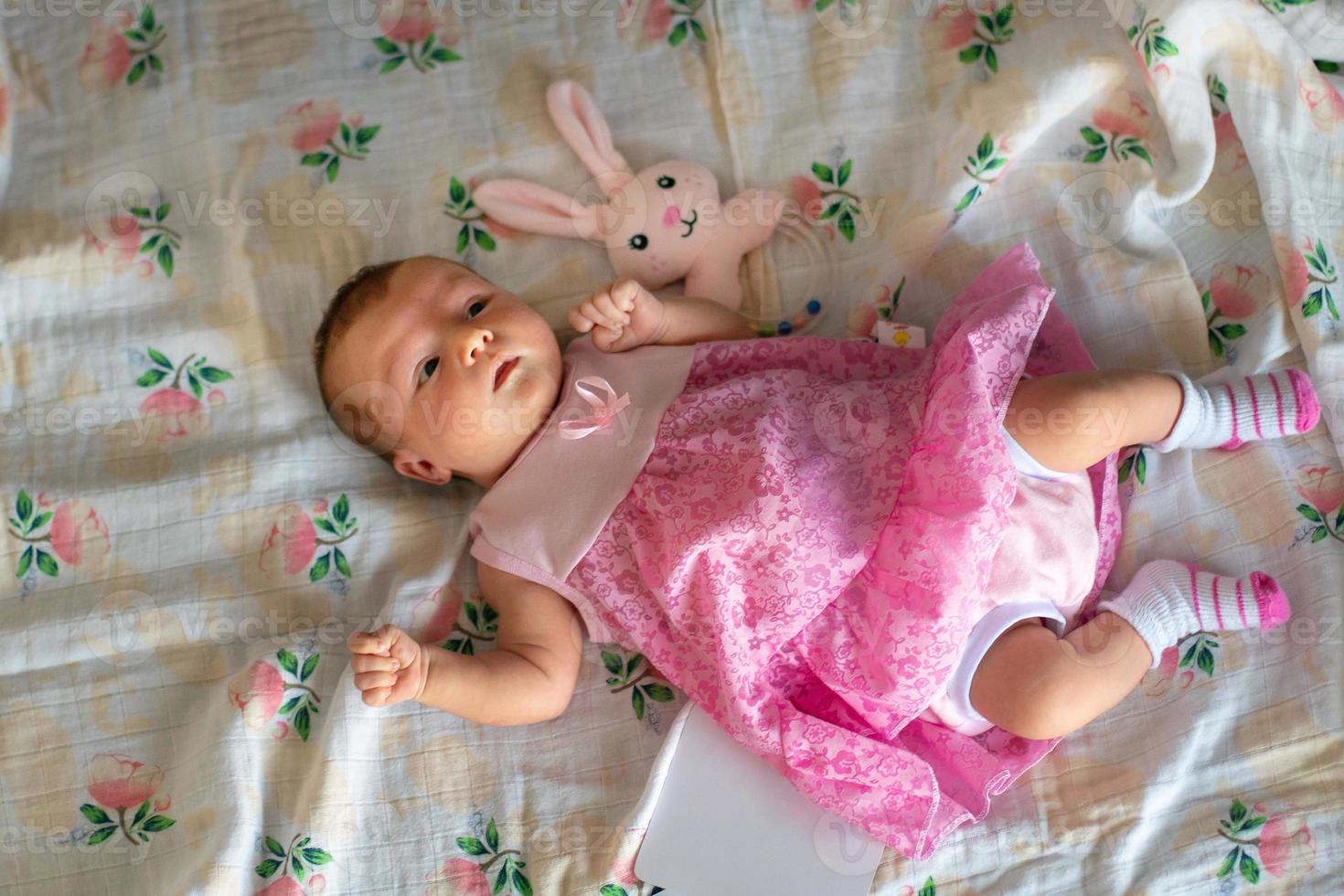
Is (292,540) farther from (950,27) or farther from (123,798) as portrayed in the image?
(950,27)

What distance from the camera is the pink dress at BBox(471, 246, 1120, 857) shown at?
1.27m

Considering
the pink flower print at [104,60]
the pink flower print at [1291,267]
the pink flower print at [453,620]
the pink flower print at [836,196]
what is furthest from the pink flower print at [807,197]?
the pink flower print at [104,60]

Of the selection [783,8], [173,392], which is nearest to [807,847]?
[173,392]

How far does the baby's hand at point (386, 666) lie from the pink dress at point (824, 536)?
188 millimetres

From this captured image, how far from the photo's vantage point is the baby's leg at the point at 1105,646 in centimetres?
125

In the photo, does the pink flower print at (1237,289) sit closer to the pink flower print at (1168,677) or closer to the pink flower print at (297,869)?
the pink flower print at (1168,677)

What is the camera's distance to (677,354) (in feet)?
4.97

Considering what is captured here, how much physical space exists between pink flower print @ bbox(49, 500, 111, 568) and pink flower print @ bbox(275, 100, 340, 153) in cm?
62

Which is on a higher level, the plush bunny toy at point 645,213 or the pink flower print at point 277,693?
the plush bunny toy at point 645,213

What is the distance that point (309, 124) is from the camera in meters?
1.68

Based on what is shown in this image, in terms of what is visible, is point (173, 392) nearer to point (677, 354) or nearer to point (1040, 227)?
point (677, 354)

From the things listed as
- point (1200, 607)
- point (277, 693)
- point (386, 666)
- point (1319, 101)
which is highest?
point (1319, 101)

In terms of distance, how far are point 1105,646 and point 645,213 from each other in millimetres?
848

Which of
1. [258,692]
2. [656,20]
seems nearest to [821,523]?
[258,692]
